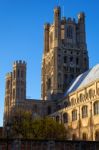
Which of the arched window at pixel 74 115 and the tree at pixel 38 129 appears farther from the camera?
the arched window at pixel 74 115

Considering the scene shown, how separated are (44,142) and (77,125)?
4785 centimetres

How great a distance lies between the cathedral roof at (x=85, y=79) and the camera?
11503 cm

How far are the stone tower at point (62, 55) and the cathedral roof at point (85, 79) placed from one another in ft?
16.5

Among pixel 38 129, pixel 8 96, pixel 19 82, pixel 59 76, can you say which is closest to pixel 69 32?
pixel 59 76

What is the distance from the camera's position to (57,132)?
9031cm

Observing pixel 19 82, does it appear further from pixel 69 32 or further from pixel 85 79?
pixel 69 32

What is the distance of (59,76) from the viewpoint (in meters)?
132

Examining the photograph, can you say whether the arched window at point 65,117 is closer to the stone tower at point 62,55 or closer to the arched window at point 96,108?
the arched window at point 96,108

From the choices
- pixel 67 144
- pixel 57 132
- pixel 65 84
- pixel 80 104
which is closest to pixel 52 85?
pixel 65 84

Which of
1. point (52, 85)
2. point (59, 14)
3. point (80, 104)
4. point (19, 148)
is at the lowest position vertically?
point (19, 148)

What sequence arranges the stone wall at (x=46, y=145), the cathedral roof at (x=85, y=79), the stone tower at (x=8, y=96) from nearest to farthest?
1. the stone wall at (x=46, y=145)
2. the cathedral roof at (x=85, y=79)
3. the stone tower at (x=8, y=96)

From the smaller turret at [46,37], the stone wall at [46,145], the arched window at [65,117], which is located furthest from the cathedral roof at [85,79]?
the stone wall at [46,145]

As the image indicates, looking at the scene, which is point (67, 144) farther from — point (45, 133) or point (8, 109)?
point (8, 109)

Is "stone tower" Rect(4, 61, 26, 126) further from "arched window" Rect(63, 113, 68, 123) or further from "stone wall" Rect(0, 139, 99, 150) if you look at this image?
"stone wall" Rect(0, 139, 99, 150)
